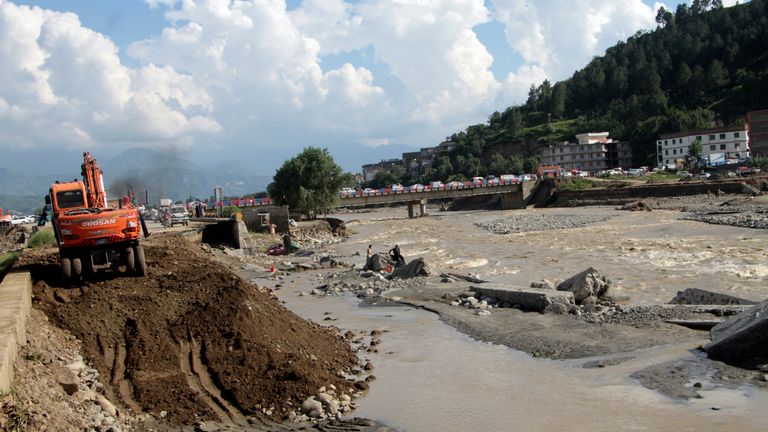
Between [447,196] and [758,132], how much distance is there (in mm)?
64316

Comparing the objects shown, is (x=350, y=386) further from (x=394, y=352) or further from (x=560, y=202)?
(x=560, y=202)

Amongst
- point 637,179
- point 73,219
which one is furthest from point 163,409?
point 637,179

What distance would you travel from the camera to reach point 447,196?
314ft

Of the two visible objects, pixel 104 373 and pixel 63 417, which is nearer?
pixel 63 417

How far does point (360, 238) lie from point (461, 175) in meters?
125

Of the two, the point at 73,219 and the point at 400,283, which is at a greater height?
the point at 73,219

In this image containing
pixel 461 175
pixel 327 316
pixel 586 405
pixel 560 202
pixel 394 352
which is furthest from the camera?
pixel 461 175

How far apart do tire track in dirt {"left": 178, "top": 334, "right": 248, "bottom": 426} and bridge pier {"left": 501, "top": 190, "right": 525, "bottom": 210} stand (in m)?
94.6

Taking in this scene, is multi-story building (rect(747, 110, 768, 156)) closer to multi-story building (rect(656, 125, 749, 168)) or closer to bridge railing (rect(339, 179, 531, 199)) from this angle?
multi-story building (rect(656, 125, 749, 168))

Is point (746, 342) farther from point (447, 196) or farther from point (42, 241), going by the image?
point (447, 196)

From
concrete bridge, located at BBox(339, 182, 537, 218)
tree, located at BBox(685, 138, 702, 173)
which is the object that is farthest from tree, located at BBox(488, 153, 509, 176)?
concrete bridge, located at BBox(339, 182, 537, 218)

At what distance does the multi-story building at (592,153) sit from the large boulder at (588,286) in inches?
5376

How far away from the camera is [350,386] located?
11.3 metres

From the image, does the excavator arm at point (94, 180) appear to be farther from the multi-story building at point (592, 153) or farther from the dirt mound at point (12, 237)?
the multi-story building at point (592, 153)
